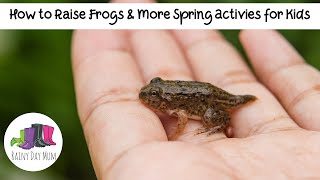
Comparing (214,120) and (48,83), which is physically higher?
(48,83)

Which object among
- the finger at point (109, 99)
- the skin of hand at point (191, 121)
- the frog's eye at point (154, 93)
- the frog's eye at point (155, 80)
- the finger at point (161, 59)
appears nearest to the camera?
the skin of hand at point (191, 121)

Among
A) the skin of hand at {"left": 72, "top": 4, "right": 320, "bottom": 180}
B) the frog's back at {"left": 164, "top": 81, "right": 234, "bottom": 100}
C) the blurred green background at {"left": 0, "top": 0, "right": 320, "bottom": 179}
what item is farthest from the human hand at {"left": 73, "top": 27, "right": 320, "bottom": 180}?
the blurred green background at {"left": 0, "top": 0, "right": 320, "bottom": 179}

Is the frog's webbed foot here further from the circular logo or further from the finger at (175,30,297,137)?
the circular logo

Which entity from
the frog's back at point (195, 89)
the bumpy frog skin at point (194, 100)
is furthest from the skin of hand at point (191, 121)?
the frog's back at point (195, 89)

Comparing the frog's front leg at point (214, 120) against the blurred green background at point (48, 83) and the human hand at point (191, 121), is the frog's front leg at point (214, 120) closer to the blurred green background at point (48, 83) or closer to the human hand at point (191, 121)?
the human hand at point (191, 121)

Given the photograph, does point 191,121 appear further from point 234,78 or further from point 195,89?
point 234,78

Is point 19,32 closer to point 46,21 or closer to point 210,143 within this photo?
point 46,21

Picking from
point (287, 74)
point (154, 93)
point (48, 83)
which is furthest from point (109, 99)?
point (287, 74)
